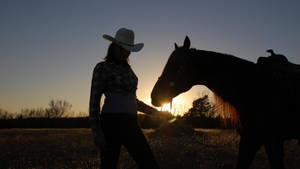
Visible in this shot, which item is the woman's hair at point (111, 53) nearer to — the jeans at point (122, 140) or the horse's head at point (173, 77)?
the jeans at point (122, 140)

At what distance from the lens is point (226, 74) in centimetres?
382

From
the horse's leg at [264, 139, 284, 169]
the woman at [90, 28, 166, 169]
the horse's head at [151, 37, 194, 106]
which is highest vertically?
the horse's head at [151, 37, 194, 106]

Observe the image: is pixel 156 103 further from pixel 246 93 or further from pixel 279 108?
pixel 279 108

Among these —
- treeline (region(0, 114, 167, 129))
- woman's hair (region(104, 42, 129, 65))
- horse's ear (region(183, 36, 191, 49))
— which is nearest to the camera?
woman's hair (region(104, 42, 129, 65))

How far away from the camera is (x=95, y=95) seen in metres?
2.89

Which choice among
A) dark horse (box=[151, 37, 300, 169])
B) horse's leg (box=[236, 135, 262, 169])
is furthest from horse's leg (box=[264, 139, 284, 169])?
horse's leg (box=[236, 135, 262, 169])

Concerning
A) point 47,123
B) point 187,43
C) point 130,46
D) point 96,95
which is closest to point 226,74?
point 187,43

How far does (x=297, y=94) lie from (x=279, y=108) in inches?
14.7

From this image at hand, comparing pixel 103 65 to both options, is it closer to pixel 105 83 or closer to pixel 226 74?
pixel 105 83

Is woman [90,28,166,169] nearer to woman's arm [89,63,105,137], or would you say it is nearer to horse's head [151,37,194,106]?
woman's arm [89,63,105,137]

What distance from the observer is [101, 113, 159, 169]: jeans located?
2.91 metres

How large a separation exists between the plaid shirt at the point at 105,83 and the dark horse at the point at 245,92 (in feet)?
Answer: 2.67

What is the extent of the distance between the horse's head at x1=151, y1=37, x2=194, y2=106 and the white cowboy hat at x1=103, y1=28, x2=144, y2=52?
2.12 feet

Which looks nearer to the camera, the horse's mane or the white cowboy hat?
the white cowboy hat
